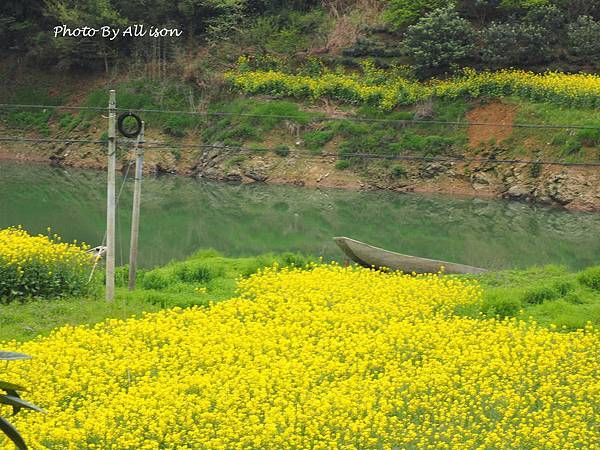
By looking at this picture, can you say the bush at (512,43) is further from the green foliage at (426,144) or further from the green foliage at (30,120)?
the green foliage at (30,120)

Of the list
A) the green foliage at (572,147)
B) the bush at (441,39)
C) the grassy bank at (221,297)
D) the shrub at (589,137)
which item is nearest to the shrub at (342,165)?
the bush at (441,39)

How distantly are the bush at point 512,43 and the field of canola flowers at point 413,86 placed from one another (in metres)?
0.59

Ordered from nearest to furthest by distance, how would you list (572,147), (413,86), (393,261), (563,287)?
(563,287), (393,261), (572,147), (413,86)

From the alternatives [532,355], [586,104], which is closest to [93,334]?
[532,355]

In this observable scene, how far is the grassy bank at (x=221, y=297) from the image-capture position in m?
13.7

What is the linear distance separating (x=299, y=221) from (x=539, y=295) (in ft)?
39.1

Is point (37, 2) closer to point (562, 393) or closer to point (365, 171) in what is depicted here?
point (365, 171)

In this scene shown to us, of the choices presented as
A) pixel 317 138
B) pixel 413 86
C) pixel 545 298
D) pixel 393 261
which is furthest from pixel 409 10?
pixel 545 298

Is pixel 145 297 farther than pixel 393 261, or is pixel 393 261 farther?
pixel 393 261

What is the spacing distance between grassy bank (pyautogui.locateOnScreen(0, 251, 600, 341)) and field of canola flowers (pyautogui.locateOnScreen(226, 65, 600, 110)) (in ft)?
49.3

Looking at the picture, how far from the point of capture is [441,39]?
112ft

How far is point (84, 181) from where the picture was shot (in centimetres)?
3291

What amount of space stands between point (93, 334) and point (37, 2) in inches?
1258

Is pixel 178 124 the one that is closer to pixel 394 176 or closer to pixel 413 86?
pixel 413 86
